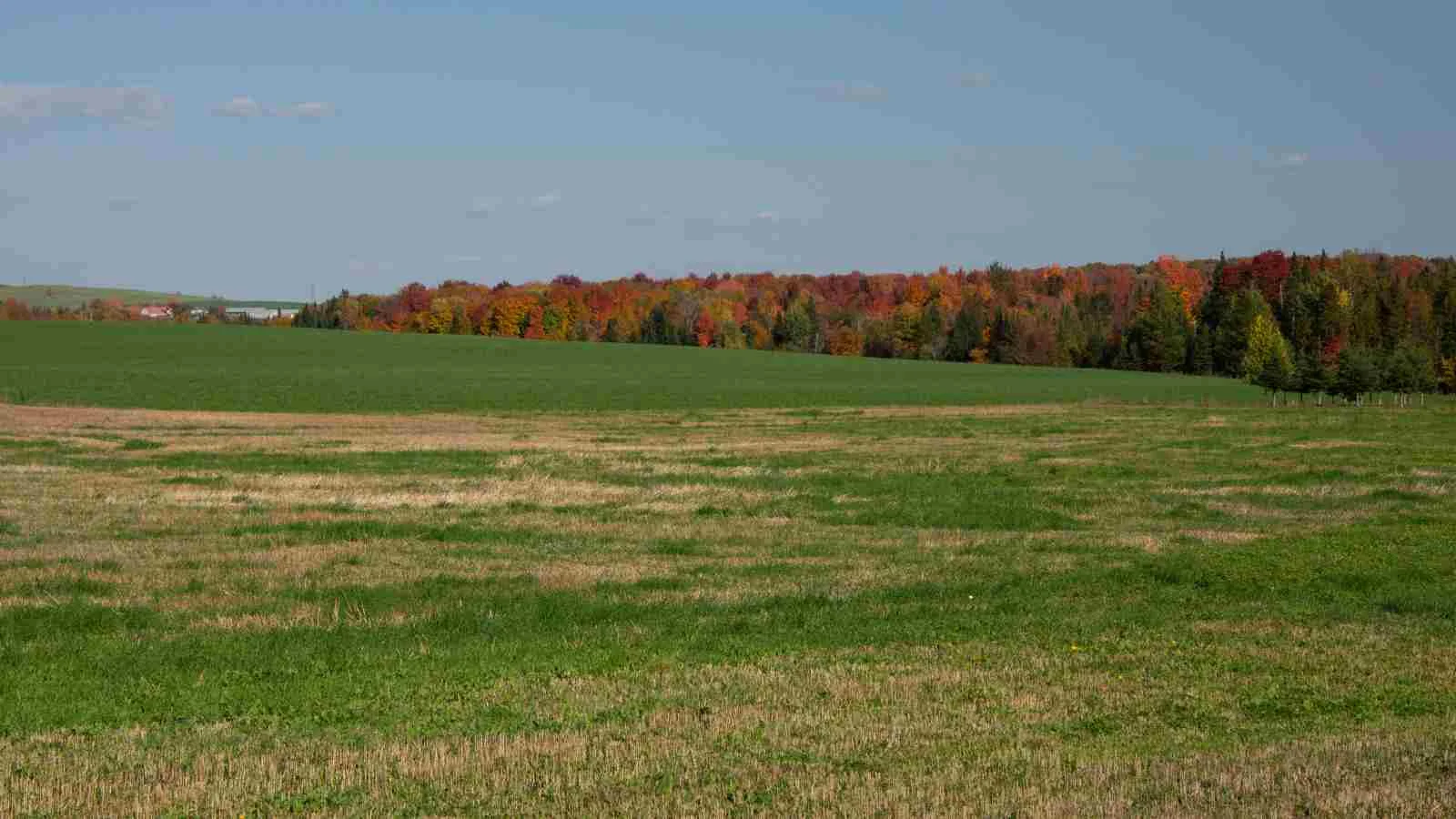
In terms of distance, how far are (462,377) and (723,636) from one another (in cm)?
8337

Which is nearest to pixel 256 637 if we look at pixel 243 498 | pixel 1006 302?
pixel 243 498

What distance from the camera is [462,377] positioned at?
95000 mm

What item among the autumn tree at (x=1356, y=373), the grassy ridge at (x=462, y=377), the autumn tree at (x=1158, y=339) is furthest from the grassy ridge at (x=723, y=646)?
the autumn tree at (x=1158, y=339)

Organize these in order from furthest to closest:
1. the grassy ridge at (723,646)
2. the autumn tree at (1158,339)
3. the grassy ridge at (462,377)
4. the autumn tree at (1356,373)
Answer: the autumn tree at (1158,339)
the autumn tree at (1356,373)
the grassy ridge at (462,377)
the grassy ridge at (723,646)

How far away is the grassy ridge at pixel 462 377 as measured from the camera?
7225cm

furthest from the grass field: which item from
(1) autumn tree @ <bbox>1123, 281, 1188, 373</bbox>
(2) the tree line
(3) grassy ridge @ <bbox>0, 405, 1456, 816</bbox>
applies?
(1) autumn tree @ <bbox>1123, 281, 1188, 373</bbox>

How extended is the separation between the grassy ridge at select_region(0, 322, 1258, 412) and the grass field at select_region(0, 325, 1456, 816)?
1495 inches

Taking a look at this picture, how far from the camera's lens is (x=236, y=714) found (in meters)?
10.6

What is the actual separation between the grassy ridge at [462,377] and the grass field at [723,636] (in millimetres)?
37970

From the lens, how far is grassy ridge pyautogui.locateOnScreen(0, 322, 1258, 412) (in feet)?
237

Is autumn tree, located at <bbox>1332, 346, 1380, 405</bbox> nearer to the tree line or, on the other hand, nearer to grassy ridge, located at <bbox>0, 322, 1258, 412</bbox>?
the tree line

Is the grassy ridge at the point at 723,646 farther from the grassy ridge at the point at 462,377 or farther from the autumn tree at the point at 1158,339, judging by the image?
the autumn tree at the point at 1158,339

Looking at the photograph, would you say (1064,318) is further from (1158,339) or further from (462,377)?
(462,377)

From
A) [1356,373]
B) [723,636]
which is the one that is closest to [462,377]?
[1356,373]
